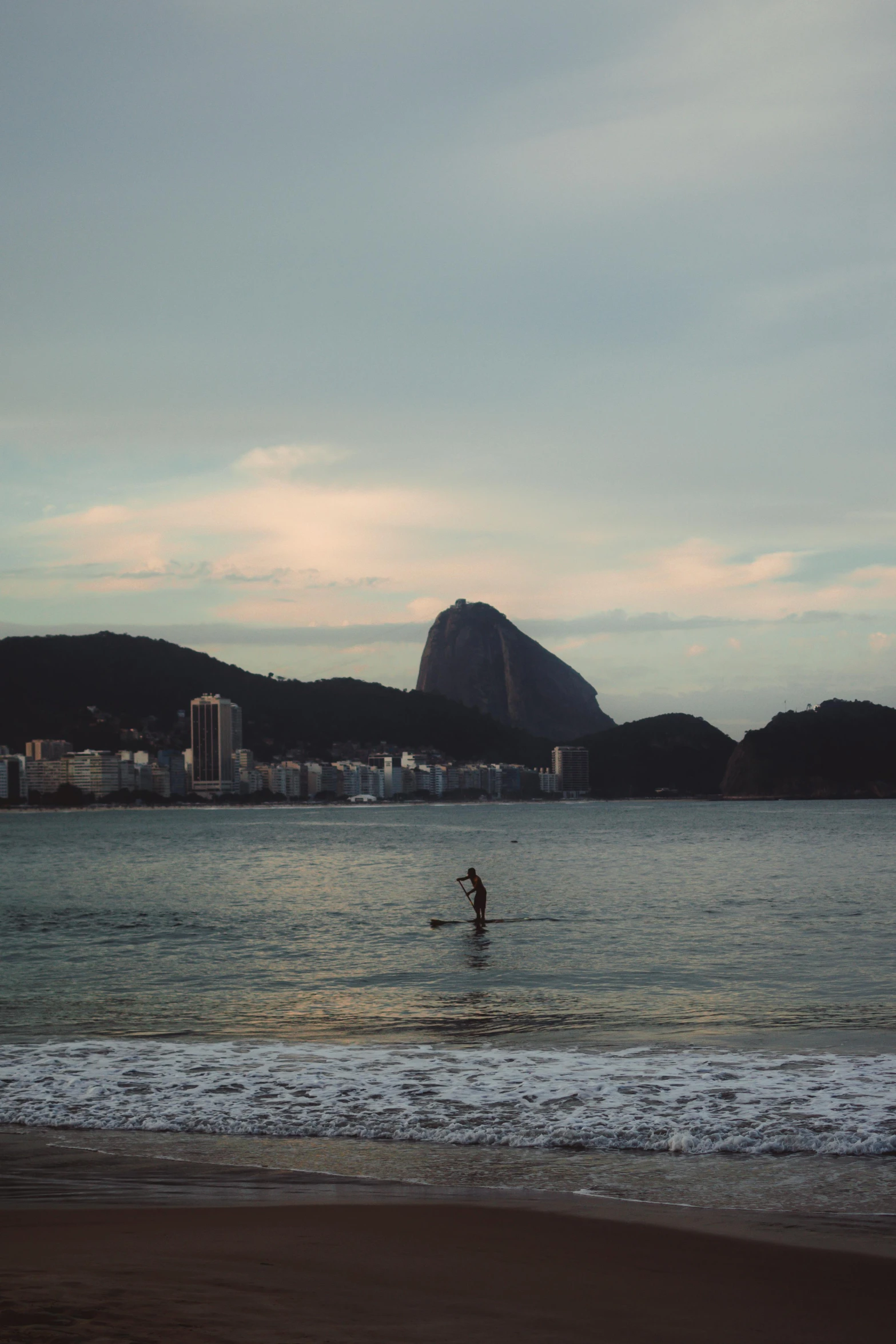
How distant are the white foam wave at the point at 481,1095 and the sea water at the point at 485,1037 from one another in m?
0.05

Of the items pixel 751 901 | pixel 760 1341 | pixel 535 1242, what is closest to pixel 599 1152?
pixel 535 1242

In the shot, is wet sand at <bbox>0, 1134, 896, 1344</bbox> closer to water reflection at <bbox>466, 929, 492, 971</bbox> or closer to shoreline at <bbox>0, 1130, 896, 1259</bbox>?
shoreline at <bbox>0, 1130, 896, 1259</bbox>

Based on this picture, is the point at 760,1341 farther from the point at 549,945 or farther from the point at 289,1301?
the point at 549,945

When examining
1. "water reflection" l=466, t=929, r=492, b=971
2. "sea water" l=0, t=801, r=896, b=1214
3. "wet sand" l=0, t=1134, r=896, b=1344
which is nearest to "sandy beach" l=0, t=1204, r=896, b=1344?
"wet sand" l=0, t=1134, r=896, b=1344

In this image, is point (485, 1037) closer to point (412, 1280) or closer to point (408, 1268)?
point (408, 1268)

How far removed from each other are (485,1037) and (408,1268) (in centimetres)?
911

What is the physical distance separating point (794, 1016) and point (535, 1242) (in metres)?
11.5

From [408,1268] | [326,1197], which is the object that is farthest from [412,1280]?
[326,1197]

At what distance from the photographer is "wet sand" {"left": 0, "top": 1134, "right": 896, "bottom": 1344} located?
598cm

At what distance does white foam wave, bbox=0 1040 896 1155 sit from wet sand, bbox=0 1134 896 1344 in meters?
2.02

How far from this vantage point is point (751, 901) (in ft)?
139

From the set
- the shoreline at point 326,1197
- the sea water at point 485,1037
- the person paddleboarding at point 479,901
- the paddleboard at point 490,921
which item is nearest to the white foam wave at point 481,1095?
the sea water at point 485,1037

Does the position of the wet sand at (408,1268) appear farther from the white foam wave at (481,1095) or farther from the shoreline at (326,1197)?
the white foam wave at (481,1095)

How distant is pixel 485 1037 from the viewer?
16031mm
